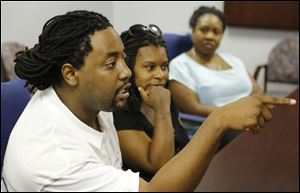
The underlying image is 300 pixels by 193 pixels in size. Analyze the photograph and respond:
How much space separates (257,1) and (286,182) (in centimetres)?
233

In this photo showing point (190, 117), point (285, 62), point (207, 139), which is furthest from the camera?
point (285, 62)

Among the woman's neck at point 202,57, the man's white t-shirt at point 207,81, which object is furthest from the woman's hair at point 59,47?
the woman's neck at point 202,57

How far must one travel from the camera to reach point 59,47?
0.57m

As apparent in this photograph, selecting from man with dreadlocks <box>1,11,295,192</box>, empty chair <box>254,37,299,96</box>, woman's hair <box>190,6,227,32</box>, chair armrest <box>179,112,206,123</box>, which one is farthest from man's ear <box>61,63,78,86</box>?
empty chair <box>254,37,299,96</box>

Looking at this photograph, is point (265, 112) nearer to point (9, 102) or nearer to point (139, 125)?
point (139, 125)

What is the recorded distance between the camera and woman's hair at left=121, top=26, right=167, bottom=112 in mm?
696

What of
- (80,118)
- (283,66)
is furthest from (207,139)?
(283,66)

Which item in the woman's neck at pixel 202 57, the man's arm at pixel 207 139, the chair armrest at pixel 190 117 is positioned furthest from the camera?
the woman's neck at pixel 202 57

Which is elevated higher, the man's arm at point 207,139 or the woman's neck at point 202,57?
the man's arm at point 207,139

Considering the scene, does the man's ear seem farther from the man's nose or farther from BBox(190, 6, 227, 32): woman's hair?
BBox(190, 6, 227, 32): woman's hair

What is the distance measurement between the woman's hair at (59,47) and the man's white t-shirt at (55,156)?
27 millimetres

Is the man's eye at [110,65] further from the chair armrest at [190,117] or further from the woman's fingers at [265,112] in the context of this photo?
the chair armrest at [190,117]

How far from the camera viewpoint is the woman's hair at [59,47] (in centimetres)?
57

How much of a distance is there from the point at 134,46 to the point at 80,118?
0.20 m
